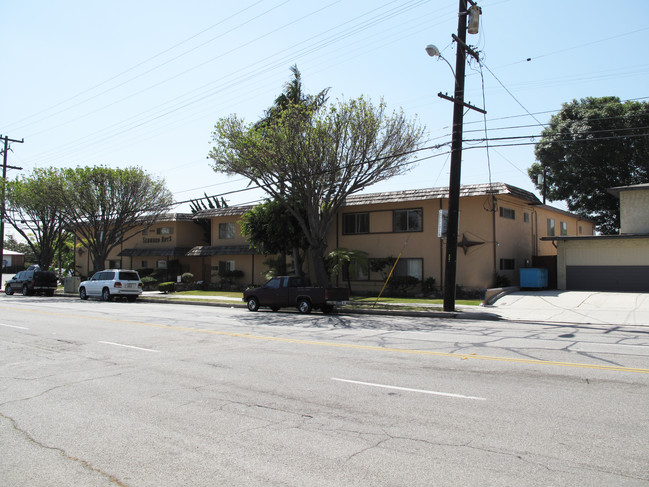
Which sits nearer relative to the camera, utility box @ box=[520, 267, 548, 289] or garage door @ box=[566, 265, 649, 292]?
garage door @ box=[566, 265, 649, 292]

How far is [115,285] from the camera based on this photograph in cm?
3062

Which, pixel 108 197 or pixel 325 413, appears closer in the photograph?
pixel 325 413

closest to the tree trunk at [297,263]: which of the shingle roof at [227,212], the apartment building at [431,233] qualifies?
the apartment building at [431,233]

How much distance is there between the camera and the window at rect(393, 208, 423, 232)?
2920 centimetres

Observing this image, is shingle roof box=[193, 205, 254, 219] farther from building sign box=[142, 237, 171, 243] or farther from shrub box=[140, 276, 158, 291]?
shrub box=[140, 276, 158, 291]

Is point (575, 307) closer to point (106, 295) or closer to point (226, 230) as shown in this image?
point (226, 230)

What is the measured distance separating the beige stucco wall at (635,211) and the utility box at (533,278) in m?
4.78

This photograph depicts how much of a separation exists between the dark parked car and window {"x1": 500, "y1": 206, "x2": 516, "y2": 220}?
3126 cm

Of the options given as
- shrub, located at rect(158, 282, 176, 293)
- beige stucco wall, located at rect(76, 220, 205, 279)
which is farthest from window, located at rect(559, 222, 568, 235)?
beige stucco wall, located at rect(76, 220, 205, 279)

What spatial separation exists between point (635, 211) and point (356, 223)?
49.2 feet

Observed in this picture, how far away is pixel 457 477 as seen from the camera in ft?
14.0

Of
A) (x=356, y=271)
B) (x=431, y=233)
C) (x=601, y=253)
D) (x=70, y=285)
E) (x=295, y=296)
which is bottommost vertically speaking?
(x=295, y=296)

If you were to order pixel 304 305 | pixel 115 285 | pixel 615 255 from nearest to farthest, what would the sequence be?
pixel 304 305
pixel 615 255
pixel 115 285

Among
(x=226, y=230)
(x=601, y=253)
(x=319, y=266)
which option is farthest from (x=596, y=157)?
(x=226, y=230)
